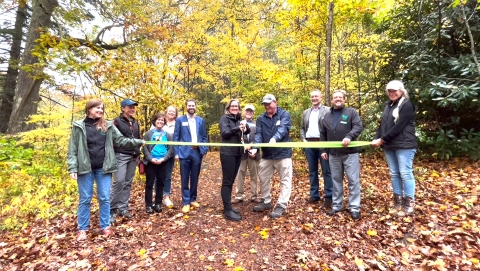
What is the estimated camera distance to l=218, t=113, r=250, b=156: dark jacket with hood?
16.0ft

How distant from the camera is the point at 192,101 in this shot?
564 cm

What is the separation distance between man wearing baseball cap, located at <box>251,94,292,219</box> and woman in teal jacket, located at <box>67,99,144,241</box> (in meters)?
2.50

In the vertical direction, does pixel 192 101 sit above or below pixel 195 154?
above

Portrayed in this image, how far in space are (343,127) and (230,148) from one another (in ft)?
6.85

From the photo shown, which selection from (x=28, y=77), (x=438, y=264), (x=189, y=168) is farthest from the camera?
(x=28, y=77)

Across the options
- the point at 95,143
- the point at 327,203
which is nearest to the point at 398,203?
the point at 327,203

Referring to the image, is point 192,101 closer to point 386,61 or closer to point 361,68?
point 386,61

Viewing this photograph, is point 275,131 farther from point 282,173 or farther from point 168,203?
point 168,203

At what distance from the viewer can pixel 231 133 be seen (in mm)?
4922

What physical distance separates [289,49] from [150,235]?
27.4 feet

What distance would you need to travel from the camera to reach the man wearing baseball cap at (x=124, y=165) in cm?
502

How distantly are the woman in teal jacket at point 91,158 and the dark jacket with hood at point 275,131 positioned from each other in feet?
8.74

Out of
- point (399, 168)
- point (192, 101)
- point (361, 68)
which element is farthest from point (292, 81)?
point (399, 168)

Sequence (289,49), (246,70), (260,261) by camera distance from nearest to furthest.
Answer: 1. (260,261)
2. (289,49)
3. (246,70)
